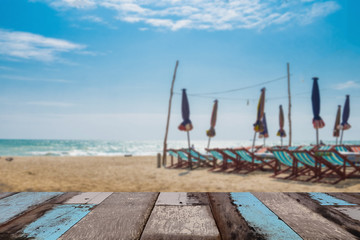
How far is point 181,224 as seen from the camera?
96 centimetres

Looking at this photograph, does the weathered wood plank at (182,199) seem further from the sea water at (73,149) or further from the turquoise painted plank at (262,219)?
the sea water at (73,149)

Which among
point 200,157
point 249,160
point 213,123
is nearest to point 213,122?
point 213,123

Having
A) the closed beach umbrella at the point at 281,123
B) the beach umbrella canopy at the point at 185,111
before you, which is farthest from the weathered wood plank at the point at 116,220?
the closed beach umbrella at the point at 281,123

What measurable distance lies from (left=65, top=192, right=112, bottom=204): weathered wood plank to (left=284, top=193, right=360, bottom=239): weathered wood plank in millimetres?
983

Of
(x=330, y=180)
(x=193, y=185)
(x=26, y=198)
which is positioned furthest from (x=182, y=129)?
(x=26, y=198)

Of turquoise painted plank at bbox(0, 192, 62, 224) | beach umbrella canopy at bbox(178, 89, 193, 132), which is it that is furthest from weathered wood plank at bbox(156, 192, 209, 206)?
beach umbrella canopy at bbox(178, 89, 193, 132)

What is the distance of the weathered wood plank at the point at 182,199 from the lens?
1244mm

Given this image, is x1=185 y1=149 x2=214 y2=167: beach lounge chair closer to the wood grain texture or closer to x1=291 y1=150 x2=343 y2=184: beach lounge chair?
x1=291 y1=150 x2=343 y2=184: beach lounge chair

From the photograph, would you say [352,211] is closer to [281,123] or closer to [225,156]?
[225,156]

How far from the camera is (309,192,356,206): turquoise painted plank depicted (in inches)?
50.0

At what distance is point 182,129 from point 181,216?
11.7 m

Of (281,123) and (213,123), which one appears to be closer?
(213,123)

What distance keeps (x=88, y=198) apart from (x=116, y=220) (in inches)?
15.7

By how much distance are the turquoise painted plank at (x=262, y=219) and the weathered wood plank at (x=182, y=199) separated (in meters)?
0.16
